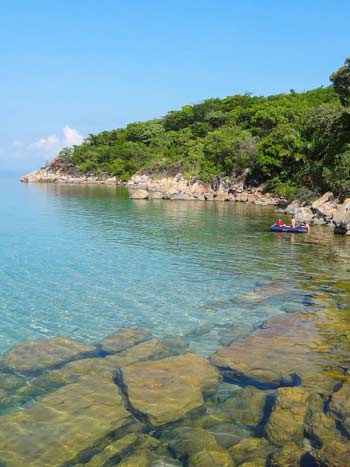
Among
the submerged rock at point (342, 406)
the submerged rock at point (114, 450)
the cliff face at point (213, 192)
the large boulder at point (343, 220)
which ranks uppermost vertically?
the cliff face at point (213, 192)

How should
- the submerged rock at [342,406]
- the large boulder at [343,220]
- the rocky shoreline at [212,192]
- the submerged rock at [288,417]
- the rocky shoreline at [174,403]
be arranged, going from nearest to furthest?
1. the rocky shoreline at [174,403]
2. the submerged rock at [288,417]
3. the submerged rock at [342,406]
4. the large boulder at [343,220]
5. the rocky shoreline at [212,192]

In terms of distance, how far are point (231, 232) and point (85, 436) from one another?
2669cm

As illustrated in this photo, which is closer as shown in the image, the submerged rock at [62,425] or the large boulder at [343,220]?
the submerged rock at [62,425]

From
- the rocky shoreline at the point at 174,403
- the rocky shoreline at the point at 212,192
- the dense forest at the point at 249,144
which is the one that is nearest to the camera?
the rocky shoreline at the point at 174,403

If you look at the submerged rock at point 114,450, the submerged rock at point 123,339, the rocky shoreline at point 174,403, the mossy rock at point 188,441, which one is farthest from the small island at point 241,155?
the submerged rock at point 114,450

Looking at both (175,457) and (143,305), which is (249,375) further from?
(143,305)

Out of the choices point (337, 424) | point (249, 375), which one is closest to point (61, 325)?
point (249, 375)

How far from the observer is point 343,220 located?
34594 mm

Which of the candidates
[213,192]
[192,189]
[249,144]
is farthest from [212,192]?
[249,144]

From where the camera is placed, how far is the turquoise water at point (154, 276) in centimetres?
1328

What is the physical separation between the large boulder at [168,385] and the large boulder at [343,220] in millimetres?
27074

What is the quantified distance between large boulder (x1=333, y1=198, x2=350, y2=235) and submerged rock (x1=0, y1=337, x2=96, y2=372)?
27560 mm

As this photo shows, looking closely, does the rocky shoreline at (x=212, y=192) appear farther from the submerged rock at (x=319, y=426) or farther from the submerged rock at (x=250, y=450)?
the submerged rock at (x=250, y=450)

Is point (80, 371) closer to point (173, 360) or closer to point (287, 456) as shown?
point (173, 360)
